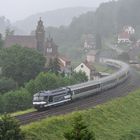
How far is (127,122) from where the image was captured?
4778cm

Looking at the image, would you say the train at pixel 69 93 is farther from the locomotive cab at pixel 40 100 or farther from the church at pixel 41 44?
the church at pixel 41 44

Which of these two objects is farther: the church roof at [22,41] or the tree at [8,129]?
the church roof at [22,41]

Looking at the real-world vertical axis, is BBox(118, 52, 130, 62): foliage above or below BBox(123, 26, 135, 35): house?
below

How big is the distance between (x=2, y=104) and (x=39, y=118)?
17737 mm

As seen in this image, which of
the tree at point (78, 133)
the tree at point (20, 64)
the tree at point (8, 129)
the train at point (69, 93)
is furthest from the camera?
the tree at point (20, 64)

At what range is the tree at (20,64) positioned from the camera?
77.4 metres

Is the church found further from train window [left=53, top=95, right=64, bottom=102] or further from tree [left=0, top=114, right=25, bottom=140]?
tree [left=0, top=114, right=25, bottom=140]

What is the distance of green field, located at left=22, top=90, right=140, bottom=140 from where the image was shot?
35938 mm

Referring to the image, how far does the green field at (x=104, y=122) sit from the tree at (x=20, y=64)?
2454 centimetres

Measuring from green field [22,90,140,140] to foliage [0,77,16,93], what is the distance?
70.0 feet

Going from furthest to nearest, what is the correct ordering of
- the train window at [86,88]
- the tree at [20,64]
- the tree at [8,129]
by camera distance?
1. the tree at [20,64]
2. the train window at [86,88]
3. the tree at [8,129]

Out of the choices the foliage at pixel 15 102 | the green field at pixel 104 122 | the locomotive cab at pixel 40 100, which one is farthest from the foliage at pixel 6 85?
the locomotive cab at pixel 40 100

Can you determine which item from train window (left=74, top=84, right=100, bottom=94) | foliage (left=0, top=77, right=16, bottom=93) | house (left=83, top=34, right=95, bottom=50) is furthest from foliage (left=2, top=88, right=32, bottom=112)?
house (left=83, top=34, right=95, bottom=50)

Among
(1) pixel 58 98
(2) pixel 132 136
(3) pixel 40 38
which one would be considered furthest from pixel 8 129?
(3) pixel 40 38
